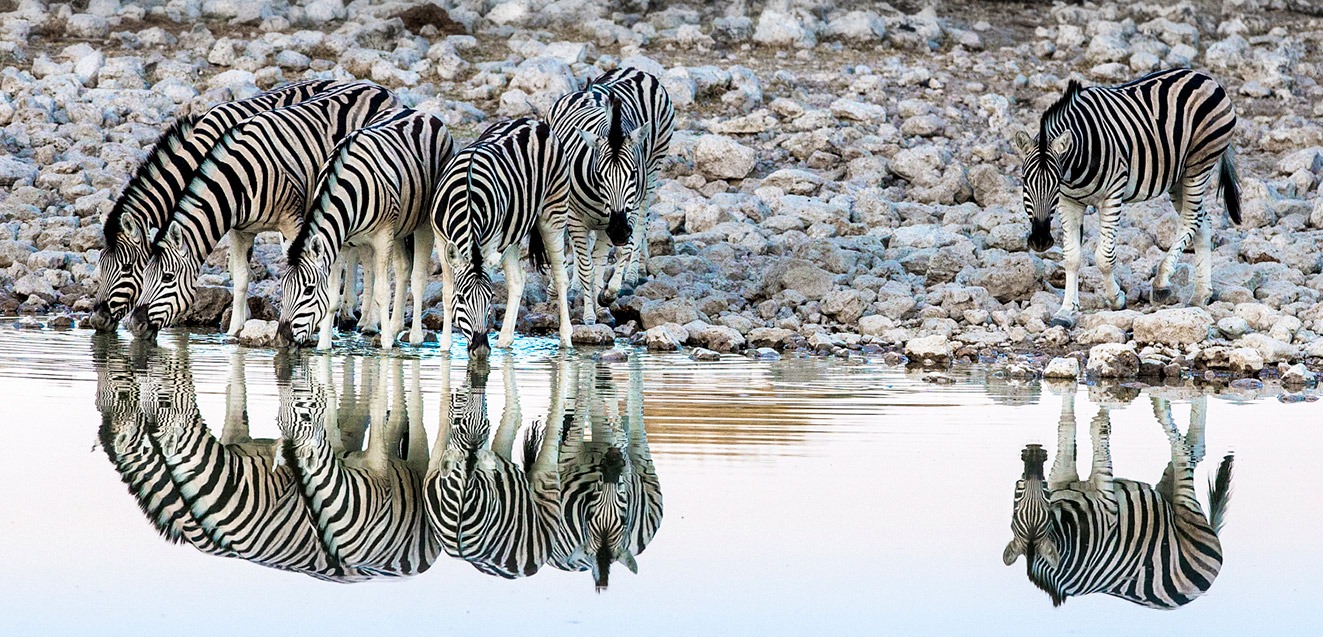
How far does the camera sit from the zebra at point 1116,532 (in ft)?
17.5

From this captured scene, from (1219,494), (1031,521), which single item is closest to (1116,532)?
(1031,521)

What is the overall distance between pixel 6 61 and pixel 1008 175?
38.7ft

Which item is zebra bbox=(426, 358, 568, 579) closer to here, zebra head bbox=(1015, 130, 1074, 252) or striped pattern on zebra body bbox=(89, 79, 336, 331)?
striped pattern on zebra body bbox=(89, 79, 336, 331)

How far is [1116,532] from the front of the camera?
5875 millimetres

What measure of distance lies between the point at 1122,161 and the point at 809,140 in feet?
18.0

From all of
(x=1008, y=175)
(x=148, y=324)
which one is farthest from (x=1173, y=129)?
(x=148, y=324)

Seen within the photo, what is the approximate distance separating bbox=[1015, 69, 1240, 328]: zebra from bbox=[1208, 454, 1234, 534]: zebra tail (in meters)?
5.26

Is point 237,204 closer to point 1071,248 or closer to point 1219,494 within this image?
point 1071,248

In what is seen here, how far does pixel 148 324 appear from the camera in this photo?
1145 centimetres

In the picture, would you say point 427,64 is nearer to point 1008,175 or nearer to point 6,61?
point 6,61

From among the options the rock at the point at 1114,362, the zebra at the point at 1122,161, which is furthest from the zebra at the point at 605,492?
the zebra at the point at 1122,161

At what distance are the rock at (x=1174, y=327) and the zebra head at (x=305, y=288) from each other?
5278mm

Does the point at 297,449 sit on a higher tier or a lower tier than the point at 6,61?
lower

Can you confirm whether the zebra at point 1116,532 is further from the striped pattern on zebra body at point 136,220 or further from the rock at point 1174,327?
the striped pattern on zebra body at point 136,220
